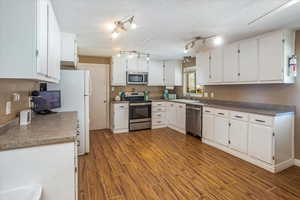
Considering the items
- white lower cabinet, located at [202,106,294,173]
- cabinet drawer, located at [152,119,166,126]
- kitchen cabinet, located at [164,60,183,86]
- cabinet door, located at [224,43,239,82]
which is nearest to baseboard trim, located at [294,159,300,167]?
white lower cabinet, located at [202,106,294,173]

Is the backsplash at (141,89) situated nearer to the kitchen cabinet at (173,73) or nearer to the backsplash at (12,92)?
the kitchen cabinet at (173,73)

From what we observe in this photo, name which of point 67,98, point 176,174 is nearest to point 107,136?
point 67,98

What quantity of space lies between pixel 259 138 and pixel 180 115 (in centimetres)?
236

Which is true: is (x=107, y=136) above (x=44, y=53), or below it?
below

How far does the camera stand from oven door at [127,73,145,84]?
5.36m

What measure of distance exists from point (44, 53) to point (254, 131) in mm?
3277

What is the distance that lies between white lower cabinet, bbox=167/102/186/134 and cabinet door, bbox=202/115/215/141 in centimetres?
86

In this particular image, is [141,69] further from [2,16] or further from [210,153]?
[2,16]

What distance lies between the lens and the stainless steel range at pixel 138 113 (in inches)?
200

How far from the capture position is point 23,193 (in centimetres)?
127

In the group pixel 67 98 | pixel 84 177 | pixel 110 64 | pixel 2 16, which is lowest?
pixel 84 177

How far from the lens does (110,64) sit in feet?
17.7

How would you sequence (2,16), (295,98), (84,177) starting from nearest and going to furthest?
(2,16) → (84,177) → (295,98)

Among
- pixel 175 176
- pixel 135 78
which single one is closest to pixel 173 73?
pixel 135 78
